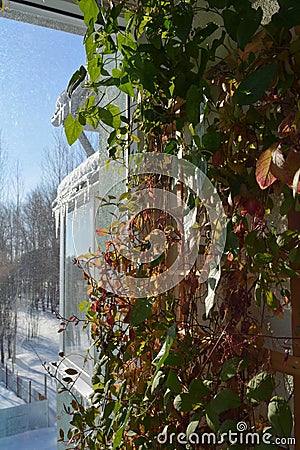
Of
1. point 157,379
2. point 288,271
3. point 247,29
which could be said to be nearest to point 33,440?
point 157,379

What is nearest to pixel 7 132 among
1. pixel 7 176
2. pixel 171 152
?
pixel 7 176

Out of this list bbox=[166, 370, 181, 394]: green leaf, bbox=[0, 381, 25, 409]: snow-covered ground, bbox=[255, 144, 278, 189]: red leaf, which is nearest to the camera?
bbox=[255, 144, 278, 189]: red leaf

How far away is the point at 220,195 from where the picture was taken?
1.00 m

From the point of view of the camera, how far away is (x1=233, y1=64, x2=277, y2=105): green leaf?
759mm

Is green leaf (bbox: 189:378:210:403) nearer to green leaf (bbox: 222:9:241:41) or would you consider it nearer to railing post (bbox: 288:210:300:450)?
railing post (bbox: 288:210:300:450)

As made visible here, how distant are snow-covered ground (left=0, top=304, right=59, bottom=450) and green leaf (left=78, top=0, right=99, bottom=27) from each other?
99 cm

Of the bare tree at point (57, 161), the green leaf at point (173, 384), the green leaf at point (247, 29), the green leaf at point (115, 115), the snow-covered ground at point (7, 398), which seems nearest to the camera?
the green leaf at point (247, 29)

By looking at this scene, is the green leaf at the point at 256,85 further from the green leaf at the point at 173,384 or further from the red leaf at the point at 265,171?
the green leaf at the point at 173,384

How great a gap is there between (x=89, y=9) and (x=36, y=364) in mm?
1164

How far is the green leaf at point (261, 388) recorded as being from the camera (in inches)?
30.8

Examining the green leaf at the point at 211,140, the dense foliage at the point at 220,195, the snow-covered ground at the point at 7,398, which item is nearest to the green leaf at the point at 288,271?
the dense foliage at the point at 220,195

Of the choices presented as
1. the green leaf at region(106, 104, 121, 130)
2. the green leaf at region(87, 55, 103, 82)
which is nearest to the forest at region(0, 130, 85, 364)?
the green leaf at region(106, 104, 121, 130)

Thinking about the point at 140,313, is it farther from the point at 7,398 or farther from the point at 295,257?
the point at 7,398

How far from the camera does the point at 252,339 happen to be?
3.30 feet
